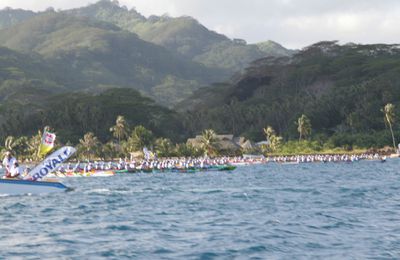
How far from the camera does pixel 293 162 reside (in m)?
128

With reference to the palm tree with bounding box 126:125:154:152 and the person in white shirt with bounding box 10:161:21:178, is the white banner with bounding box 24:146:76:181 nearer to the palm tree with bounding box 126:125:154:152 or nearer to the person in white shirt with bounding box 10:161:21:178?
the person in white shirt with bounding box 10:161:21:178

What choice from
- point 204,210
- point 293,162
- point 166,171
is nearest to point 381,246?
point 204,210

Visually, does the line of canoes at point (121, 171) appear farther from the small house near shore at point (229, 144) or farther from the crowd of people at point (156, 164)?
the small house near shore at point (229, 144)

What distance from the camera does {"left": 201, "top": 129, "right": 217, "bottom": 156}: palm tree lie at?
15325 centimetres

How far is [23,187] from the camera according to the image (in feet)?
150

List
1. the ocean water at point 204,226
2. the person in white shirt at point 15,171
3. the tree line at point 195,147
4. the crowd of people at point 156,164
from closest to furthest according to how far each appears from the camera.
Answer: the ocean water at point 204,226 → the person in white shirt at point 15,171 → the crowd of people at point 156,164 → the tree line at point 195,147

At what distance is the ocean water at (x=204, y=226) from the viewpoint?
2511 cm

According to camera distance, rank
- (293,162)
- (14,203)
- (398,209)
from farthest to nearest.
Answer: (293,162) < (14,203) < (398,209)

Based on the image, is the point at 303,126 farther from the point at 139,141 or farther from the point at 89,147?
the point at 89,147

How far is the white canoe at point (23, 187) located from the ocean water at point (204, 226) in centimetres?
61

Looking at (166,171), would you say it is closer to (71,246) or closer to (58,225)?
(58,225)

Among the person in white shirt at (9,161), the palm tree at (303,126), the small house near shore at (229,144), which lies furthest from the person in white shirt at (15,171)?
the palm tree at (303,126)

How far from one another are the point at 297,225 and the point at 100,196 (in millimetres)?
21514

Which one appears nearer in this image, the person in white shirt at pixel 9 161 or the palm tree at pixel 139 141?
the person in white shirt at pixel 9 161
